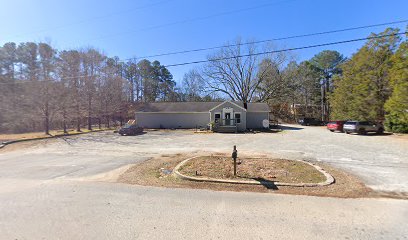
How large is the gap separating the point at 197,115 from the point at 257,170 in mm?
23438

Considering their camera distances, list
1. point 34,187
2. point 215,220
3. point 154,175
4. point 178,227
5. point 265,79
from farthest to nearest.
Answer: point 265,79
point 154,175
point 34,187
point 215,220
point 178,227

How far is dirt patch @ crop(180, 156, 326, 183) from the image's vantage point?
6996 millimetres

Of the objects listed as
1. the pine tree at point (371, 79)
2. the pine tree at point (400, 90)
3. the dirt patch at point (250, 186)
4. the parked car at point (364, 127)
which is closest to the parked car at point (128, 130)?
the dirt patch at point (250, 186)

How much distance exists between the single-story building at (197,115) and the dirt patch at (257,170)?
19093 mm

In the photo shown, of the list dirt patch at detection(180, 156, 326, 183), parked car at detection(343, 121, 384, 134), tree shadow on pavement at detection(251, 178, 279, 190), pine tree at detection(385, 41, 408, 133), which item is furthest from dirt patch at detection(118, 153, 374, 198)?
parked car at detection(343, 121, 384, 134)

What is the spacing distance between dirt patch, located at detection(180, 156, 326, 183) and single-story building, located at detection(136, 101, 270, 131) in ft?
62.6

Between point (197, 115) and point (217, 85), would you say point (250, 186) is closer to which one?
point (197, 115)

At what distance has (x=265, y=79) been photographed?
144 feet

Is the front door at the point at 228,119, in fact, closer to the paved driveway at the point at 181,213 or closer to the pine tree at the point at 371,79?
the pine tree at the point at 371,79

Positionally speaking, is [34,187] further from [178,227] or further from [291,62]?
[291,62]

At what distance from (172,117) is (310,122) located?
85.6ft

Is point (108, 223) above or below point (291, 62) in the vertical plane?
below

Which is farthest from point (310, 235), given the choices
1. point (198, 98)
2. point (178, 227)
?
point (198, 98)

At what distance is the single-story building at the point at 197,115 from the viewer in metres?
28.4
